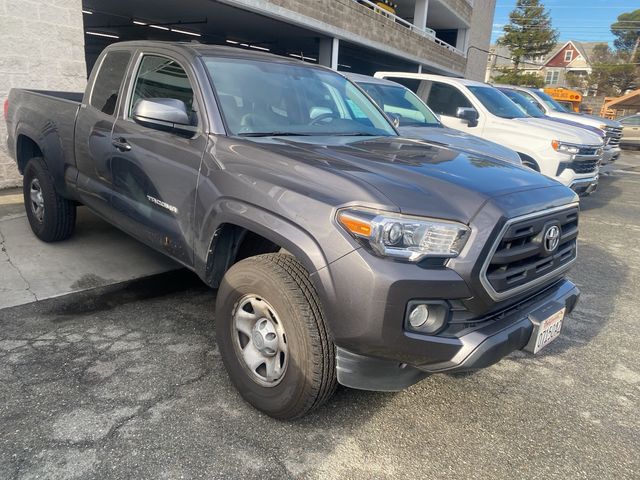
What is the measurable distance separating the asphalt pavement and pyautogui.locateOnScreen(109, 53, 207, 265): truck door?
2.32 ft

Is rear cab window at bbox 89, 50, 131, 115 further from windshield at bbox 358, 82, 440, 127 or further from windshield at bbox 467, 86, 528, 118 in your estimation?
windshield at bbox 467, 86, 528, 118

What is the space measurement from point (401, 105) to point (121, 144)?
443cm

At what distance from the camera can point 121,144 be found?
3639 millimetres

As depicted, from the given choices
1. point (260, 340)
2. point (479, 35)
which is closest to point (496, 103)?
point (260, 340)

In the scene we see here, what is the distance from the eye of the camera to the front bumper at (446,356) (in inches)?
85.4

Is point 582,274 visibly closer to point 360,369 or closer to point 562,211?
point 562,211

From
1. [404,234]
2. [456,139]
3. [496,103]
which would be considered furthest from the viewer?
[496,103]

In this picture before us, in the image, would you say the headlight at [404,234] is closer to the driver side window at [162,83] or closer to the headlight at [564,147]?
the driver side window at [162,83]

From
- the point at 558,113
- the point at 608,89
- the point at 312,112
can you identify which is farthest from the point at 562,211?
the point at 608,89

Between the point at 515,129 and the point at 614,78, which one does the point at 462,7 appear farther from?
the point at 614,78

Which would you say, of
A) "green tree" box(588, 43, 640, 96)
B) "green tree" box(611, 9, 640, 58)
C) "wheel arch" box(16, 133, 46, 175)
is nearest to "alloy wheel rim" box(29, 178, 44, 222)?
"wheel arch" box(16, 133, 46, 175)

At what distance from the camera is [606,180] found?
1318 centimetres

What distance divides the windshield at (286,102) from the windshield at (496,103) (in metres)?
4.76

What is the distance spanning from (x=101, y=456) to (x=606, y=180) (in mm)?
14070
